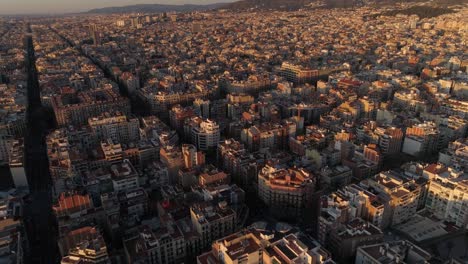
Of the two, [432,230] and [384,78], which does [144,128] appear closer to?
[432,230]

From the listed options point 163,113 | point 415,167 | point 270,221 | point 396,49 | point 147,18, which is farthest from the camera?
point 147,18

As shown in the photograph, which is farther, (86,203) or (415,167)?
(415,167)

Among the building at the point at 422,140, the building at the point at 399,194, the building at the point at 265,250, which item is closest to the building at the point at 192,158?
the building at the point at 265,250

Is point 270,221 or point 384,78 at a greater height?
point 384,78

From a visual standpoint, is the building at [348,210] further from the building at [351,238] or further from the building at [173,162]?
the building at [173,162]

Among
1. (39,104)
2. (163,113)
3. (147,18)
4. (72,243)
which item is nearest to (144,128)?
(163,113)

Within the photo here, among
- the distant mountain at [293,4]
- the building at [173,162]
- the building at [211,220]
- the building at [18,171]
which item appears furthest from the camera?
the distant mountain at [293,4]

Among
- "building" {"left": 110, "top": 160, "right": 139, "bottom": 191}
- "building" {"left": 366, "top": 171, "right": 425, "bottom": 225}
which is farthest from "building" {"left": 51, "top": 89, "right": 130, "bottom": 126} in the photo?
"building" {"left": 366, "top": 171, "right": 425, "bottom": 225}
